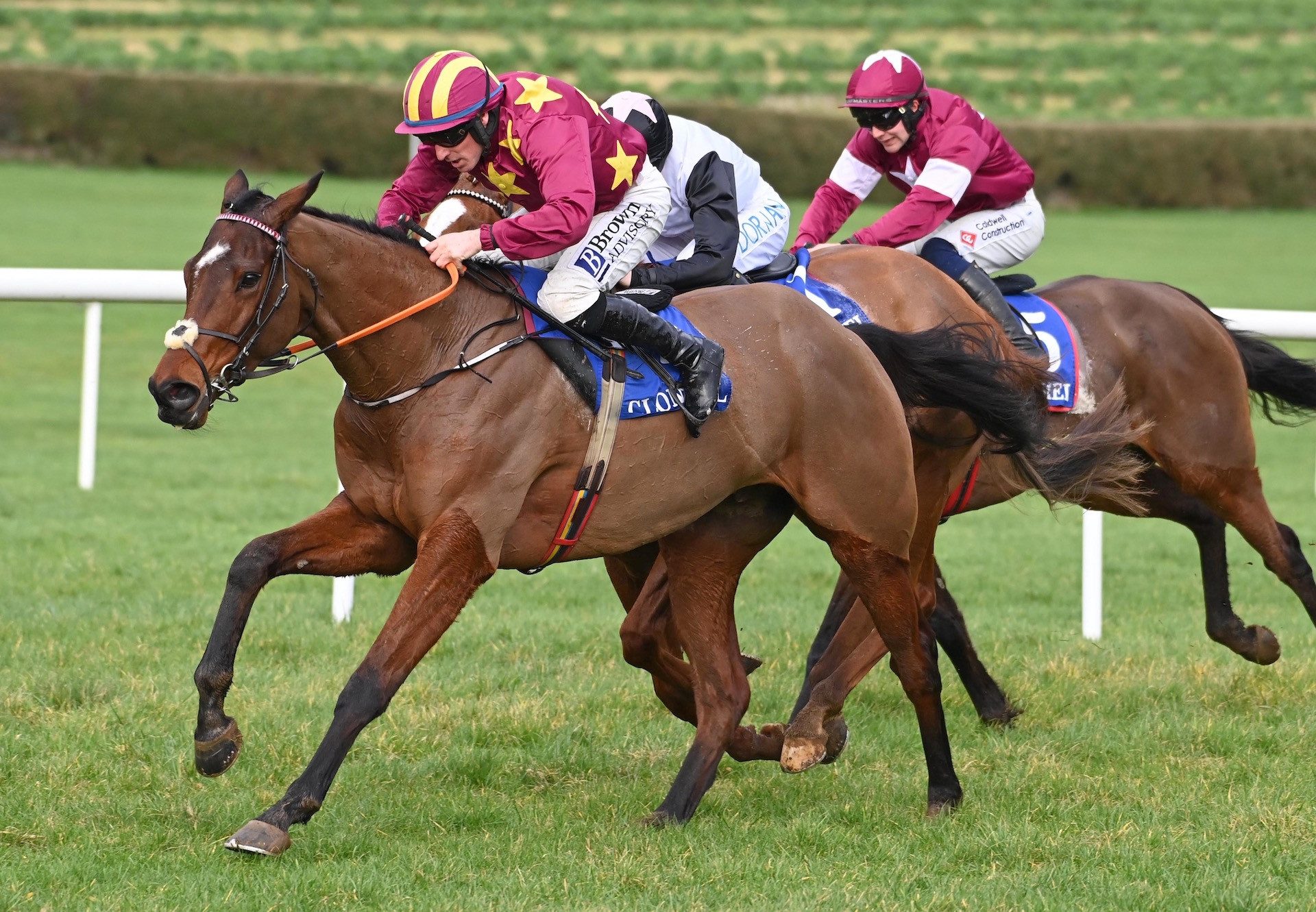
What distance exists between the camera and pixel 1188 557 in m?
9.40

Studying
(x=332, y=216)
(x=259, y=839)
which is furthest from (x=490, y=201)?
(x=259, y=839)

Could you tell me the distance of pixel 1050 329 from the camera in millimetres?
6137

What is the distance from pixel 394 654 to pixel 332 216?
1178 millimetres

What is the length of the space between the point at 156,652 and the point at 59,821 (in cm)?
177

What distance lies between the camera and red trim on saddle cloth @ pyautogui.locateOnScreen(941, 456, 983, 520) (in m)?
5.73

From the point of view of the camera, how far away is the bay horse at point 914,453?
A: 198 inches

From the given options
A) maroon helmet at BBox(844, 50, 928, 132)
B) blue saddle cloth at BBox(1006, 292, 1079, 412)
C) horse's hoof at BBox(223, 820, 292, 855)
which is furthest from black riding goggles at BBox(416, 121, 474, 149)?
blue saddle cloth at BBox(1006, 292, 1079, 412)

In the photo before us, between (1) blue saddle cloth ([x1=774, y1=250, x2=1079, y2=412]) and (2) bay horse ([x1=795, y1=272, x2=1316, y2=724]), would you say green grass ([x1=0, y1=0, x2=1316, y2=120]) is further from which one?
(1) blue saddle cloth ([x1=774, y1=250, x2=1079, y2=412])

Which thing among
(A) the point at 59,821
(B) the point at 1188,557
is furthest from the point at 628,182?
(B) the point at 1188,557

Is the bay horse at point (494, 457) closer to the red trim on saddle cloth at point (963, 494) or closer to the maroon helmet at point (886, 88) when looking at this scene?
the red trim on saddle cloth at point (963, 494)

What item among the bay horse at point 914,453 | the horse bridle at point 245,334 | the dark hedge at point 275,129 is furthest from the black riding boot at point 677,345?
the dark hedge at point 275,129

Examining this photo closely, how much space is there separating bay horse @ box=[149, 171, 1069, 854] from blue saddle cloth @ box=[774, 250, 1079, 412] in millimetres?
652

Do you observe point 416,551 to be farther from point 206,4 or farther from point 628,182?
point 206,4

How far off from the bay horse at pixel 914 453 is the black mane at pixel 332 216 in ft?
2.88
